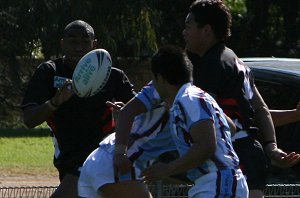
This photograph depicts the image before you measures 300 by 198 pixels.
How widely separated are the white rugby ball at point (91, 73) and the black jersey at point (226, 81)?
0.95 meters

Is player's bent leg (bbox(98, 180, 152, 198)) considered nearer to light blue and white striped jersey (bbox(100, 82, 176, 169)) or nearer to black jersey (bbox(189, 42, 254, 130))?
light blue and white striped jersey (bbox(100, 82, 176, 169))

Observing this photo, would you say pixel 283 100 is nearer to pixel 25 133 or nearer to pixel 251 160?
pixel 251 160

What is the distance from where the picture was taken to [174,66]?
541 cm

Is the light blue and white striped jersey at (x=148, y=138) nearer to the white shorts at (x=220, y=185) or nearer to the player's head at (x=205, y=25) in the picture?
the player's head at (x=205, y=25)

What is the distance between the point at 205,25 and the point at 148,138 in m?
0.84

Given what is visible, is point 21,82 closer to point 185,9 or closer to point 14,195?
point 185,9

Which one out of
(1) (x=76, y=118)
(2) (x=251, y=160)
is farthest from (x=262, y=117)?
(1) (x=76, y=118)

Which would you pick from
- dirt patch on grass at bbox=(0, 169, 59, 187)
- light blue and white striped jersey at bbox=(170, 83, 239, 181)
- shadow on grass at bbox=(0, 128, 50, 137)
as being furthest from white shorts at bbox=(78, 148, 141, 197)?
shadow on grass at bbox=(0, 128, 50, 137)

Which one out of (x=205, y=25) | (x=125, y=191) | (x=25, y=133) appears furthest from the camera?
(x=25, y=133)

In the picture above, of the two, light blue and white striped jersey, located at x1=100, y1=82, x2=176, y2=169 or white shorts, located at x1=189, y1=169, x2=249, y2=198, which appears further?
light blue and white striped jersey, located at x1=100, y1=82, x2=176, y2=169

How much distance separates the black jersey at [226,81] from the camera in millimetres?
5758

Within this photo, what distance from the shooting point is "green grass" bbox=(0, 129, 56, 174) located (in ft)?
45.9

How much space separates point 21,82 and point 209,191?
18646 mm

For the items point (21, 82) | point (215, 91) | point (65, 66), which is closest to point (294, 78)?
point (65, 66)
